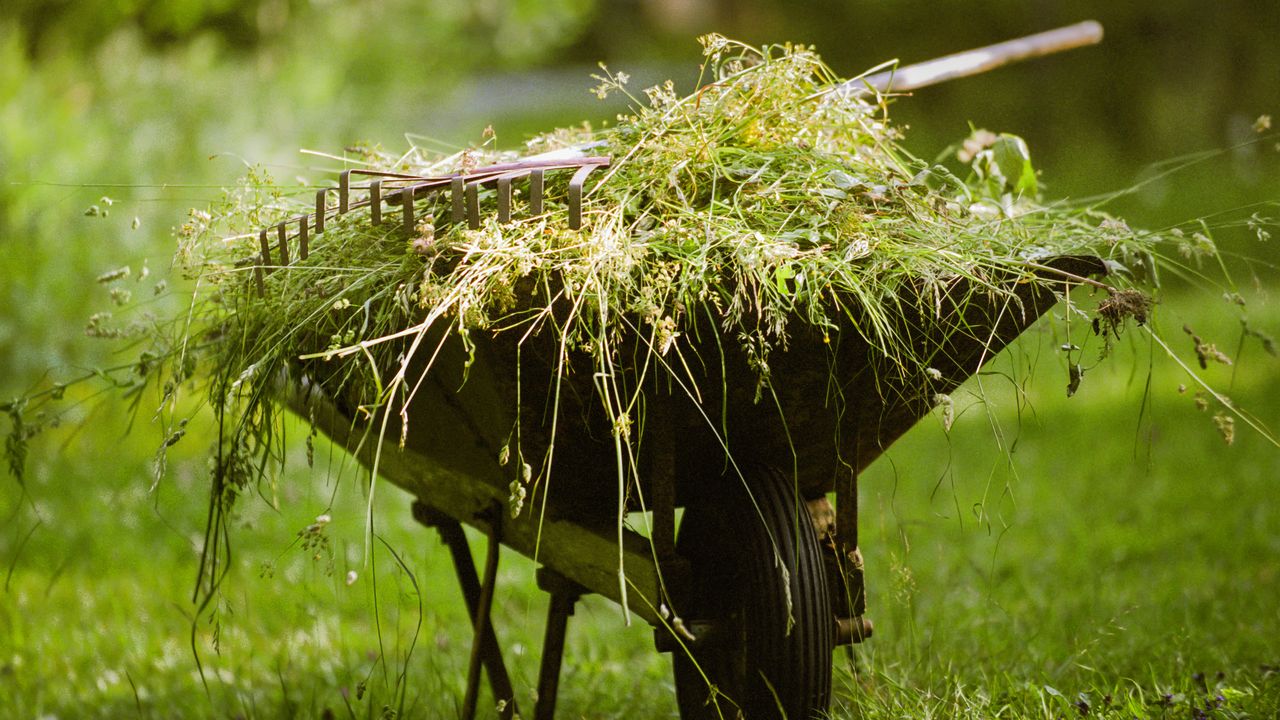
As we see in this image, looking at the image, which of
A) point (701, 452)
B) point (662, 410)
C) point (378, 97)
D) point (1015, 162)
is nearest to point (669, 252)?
point (662, 410)

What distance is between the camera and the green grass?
271 cm

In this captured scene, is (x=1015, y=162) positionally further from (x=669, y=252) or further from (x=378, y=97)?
(x=378, y=97)

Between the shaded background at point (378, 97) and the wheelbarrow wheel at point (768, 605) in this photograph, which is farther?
the shaded background at point (378, 97)

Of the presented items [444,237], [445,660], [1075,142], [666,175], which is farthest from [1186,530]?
[1075,142]

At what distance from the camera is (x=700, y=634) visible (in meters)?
2.22

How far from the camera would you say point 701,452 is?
2.28m

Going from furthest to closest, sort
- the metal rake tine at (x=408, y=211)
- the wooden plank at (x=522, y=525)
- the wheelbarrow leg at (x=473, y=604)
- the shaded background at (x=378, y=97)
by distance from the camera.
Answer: the shaded background at (x=378, y=97) → the wheelbarrow leg at (x=473, y=604) → the wooden plank at (x=522, y=525) → the metal rake tine at (x=408, y=211)

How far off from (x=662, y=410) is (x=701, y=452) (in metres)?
0.28

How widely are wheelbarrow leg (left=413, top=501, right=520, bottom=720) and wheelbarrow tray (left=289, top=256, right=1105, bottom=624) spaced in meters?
0.28

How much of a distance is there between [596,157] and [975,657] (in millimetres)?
1822

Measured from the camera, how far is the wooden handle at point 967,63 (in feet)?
8.98

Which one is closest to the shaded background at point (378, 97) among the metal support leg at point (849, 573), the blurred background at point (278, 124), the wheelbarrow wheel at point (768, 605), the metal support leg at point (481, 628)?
the blurred background at point (278, 124)

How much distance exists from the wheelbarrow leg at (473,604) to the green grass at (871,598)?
0.20m

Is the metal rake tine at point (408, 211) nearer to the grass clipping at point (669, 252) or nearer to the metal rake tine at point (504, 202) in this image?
the grass clipping at point (669, 252)
